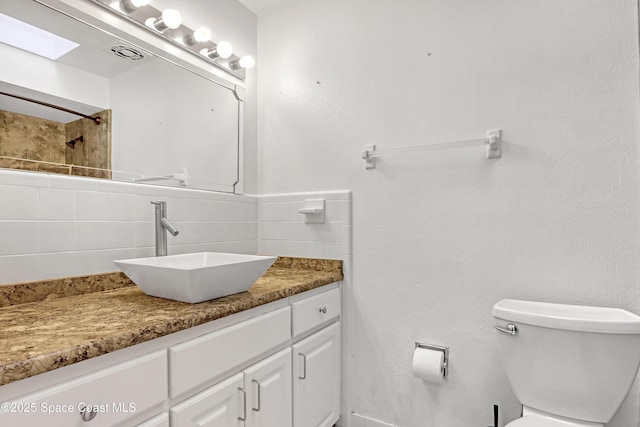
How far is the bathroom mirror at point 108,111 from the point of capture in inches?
45.5

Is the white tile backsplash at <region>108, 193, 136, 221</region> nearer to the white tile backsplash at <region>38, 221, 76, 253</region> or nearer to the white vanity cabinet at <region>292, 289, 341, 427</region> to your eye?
the white tile backsplash at <region>38, 221, 76, 253</region>

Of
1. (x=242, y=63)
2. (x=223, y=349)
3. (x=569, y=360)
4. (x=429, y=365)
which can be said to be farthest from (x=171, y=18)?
(x=569, y=360)

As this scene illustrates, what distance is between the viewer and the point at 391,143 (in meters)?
1.75

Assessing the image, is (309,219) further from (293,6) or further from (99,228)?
(293,6)

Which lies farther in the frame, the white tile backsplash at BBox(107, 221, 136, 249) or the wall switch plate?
the wall switch plate

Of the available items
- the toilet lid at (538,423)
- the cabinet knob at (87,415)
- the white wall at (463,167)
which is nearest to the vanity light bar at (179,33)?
the white wall at (463,167)

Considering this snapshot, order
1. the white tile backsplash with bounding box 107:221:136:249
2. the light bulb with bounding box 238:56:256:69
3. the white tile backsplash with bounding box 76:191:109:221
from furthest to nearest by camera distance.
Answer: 1. the light bulb with bounding box 238:56:256:69
2. the white tile backsplash with bounding box 107:221:136:249
3. the white tile backsplash with bounding box 76:191:109:221

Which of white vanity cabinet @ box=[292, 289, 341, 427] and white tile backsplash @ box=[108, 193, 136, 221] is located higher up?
white tile backsplash @ box=[108, 193, 136, 221]

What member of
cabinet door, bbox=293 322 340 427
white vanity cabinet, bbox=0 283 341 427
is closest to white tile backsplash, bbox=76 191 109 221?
white vanity cabinet, bbox=0 283 341 427

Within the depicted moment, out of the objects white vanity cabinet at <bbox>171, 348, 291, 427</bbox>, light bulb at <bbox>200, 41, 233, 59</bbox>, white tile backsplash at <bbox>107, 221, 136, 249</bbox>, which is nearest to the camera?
white vanity cabinet at <bbox>171, 348, 291, 427</bbox>

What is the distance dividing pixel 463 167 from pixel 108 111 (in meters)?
1.48

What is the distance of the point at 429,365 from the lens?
5.04 ft

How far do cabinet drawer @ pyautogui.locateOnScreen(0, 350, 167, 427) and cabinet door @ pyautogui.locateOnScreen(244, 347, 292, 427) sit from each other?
364 millimetres

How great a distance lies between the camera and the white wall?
52.4 inches
